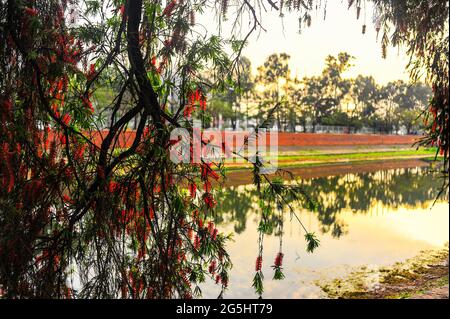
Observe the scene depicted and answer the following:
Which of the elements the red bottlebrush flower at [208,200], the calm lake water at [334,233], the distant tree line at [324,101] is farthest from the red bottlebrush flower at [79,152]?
the distant tree line at [324,101]

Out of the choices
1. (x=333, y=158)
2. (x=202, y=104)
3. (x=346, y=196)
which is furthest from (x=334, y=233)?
(x=333, y=158)

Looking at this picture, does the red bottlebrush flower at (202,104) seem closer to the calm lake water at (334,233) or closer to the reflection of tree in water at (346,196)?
the calm lake water at (334,233)

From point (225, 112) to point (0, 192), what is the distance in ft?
82.6

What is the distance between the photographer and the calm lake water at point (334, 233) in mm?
5945

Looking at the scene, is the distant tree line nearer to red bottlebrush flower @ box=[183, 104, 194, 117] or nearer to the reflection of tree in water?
the reflection of tree in water

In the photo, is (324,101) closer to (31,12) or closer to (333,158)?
(333,158)

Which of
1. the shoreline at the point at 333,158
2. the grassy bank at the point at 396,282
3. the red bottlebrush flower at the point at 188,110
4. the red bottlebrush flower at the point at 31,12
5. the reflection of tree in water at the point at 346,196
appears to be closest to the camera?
the red bottlebrush flower at the point at 31,12

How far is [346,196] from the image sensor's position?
555 inches

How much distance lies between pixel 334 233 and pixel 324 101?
24504 mm

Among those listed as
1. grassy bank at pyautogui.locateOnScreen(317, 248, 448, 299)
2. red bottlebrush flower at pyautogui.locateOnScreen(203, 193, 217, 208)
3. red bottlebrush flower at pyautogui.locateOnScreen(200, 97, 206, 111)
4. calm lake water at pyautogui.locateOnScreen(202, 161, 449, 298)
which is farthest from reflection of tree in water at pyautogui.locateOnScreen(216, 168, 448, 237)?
red bottlebrush flower at pyautogui.locateOnScreen(200, 97, 206, 111)

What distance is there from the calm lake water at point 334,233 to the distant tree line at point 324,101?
32.6 feet

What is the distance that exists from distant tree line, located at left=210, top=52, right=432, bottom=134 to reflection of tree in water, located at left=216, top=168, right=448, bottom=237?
601 centimetres

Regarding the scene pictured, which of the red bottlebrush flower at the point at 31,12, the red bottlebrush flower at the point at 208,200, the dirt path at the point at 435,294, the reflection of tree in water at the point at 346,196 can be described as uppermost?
the red bottlebrush flower at the point at 31,12

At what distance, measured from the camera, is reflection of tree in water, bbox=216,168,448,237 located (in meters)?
9.84
